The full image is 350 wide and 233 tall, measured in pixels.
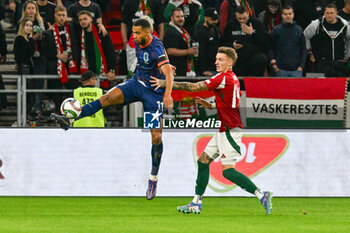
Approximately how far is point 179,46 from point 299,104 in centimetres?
273

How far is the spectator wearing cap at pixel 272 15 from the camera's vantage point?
664 inches

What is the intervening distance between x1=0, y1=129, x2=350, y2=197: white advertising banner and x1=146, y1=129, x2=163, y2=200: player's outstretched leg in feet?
3.24

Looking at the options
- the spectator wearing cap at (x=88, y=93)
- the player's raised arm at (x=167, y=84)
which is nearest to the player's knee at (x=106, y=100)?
the player's raised arm at (x=167, y=84)

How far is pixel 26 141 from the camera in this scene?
12609mm

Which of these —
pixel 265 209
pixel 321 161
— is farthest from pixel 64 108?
pixel 321 161

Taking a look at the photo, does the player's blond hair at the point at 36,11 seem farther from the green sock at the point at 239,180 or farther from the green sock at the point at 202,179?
the green sock at the point at 239,180

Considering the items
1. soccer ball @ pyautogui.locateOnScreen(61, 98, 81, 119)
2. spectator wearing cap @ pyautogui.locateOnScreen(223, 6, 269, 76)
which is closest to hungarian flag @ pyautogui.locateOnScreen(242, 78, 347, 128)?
spectator wearing cap @ pyautogui.locateOnScreen(223, 6, 269, 76)

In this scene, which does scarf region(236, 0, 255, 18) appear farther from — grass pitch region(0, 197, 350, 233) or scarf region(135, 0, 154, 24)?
grass pitch region(0, 197, 350, 233)

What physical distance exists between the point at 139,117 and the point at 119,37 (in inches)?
104

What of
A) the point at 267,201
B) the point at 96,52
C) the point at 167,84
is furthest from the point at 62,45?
the point at 267,201

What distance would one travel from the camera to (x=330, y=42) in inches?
637

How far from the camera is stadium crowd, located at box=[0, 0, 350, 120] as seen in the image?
15.9 metres

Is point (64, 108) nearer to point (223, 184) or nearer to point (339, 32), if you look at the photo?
point (223, 184)

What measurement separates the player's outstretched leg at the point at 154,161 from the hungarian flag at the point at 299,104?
3.42 metres
